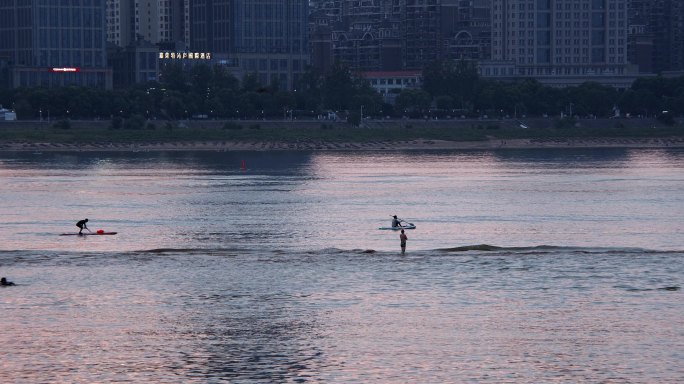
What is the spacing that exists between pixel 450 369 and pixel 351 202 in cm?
8445

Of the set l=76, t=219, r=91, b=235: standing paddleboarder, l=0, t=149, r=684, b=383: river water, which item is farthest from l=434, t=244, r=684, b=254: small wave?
l=76, t=219, r=91, b=235: standing paddleboarder

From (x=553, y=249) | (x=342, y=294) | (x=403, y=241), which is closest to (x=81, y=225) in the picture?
(x=403, y=241)

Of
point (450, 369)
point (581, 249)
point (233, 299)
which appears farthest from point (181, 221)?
point (450, 369)

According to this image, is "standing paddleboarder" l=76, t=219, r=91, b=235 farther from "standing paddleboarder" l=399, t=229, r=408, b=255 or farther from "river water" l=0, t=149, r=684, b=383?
"standing paddleboarder" l=399, t=229, r=408, b=255

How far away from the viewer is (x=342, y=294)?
73250 millimetres

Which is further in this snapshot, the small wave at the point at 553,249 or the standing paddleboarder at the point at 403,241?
the small wave at the point at 553,249

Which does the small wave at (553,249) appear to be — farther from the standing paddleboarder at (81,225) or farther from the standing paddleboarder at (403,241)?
the standing paddleboarder at (81,225)

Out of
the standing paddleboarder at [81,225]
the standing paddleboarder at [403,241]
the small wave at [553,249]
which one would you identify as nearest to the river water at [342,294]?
the small wave at [553,249]

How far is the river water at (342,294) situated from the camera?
5675 cm

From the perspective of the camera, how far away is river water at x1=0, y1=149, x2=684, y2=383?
56750mm

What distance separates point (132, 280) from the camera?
7856cm

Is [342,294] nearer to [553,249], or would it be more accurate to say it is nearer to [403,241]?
[403,241]

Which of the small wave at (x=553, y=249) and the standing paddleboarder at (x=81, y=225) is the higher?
the standing paddleboarder at (x=81, y=225)

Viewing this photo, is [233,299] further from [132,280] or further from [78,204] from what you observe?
[78,204]
